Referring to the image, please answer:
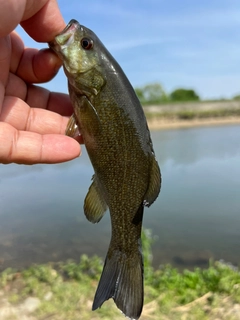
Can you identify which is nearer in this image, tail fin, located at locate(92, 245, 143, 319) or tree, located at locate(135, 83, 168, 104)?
tail fin, located at locate(92, 245, 143, 319)

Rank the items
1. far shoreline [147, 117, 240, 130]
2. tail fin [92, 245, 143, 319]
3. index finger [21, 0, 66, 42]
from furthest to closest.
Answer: far shoreline [147, 117, 240, 130], index finger [21, 0, 66, 42], tail fin [92, 245, 143, 319]

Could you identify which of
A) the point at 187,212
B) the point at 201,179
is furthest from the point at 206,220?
the point at 201,179

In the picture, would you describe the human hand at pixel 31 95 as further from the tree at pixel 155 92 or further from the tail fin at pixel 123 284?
the tree at pixel 155 92

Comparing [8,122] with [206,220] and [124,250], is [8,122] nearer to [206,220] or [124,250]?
[124,250]

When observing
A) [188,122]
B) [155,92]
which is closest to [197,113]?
[188,122]

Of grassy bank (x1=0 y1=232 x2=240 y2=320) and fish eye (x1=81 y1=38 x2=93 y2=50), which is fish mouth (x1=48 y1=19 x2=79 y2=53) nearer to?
fish eye (x1=81 y1=38 x2=93 y2=50)

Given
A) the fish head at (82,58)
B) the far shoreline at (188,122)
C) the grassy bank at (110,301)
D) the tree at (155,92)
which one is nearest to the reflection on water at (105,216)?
the grassy bank at (110,301)

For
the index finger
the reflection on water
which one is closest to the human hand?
the index finger
